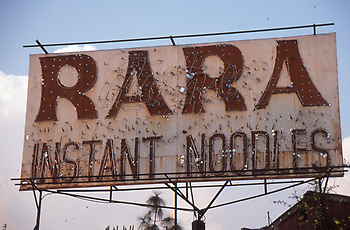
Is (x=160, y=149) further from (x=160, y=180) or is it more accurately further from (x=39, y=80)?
(x=39, y=80)

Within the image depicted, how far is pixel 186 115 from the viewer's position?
48.2ft

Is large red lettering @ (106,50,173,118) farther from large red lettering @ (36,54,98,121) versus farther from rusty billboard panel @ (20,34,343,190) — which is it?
large red lettering @ (36,54,98,121)

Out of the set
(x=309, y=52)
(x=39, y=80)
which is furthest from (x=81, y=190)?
(x=309, y=52)

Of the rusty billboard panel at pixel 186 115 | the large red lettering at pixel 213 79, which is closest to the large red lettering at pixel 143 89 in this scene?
the rusty billboard panel at pixel 186 115

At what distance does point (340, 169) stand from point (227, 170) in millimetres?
2900

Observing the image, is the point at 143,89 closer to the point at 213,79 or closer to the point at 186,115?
the point at 186,115

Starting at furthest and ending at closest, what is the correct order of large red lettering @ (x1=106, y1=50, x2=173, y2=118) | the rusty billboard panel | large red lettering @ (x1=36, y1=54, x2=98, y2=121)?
large red lettering @ (x1=36, y1=54, x2=98, y2=121)
large red lettering @ (x1=106, y1=50, x2=173, y2=118)
the rusty billboard panel

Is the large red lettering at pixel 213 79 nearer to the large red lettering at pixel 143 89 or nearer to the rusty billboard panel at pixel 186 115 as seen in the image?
the rusty billboard panel at pixel 186 115

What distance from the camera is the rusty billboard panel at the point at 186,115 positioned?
13930 millimetres

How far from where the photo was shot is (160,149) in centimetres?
1450

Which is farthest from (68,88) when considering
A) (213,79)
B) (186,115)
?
(213,79)

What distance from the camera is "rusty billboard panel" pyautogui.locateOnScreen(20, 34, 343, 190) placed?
1393 centimetres

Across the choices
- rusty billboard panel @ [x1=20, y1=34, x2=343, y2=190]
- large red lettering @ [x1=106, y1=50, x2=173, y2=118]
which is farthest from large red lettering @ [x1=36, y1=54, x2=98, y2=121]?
large red lettering @ [x1=106, y1=50, x2=173, y2=118]

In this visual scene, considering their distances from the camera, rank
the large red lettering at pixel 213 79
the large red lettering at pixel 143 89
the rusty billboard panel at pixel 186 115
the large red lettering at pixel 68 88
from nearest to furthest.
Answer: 1. the rusty billboard panel at pixel 186 115
2. the large red lettering at pixel 213 79
3. the large red lettering at pixel 143 89
4. the large red lettering at pixel 68 88
